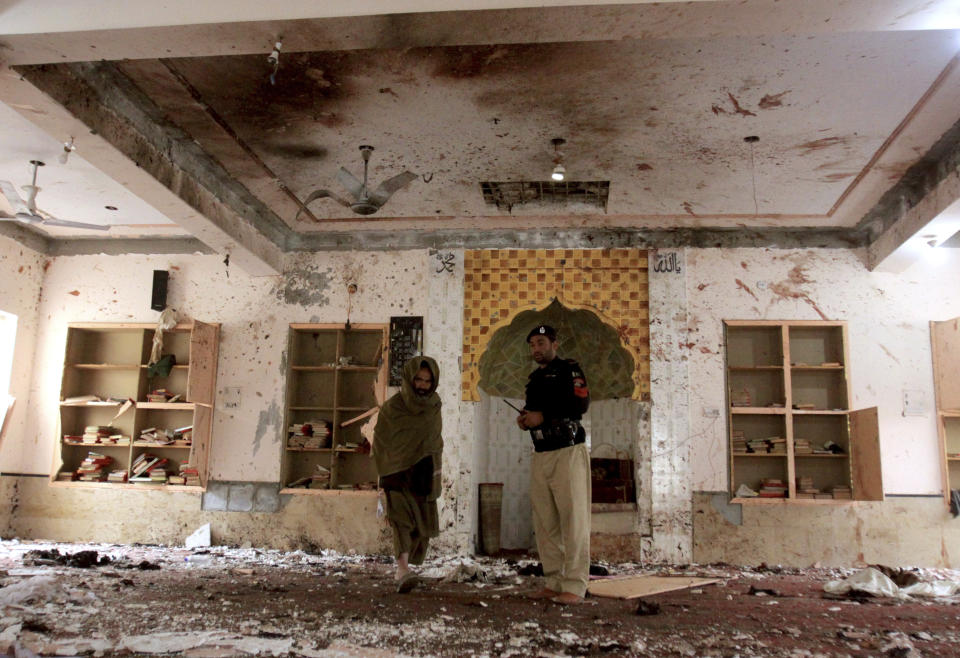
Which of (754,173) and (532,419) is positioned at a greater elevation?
(754,173)

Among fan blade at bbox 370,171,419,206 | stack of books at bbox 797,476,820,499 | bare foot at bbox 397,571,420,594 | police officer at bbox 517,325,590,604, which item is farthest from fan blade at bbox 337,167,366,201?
stack of books at bbox 797,476,820,499

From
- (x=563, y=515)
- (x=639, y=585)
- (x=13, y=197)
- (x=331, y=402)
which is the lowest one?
(x=639, y=585)

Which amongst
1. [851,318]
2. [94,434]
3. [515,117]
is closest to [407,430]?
[515,117]

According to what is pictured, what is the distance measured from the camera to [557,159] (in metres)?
5.52

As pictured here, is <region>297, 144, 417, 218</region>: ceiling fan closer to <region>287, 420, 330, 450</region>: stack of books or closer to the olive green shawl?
the olive green shawl

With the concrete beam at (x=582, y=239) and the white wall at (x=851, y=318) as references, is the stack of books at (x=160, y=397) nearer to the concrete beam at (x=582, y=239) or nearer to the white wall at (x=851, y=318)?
the concrete beam at (x=582, y=239)

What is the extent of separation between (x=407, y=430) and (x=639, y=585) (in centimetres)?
195

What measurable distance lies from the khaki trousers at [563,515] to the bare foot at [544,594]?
0.11 feet

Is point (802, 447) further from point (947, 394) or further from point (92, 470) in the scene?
point (92, 470)

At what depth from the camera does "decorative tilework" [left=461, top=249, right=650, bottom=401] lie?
7094mm

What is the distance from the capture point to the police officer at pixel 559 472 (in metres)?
4.38

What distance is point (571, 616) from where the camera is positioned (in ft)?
13.1

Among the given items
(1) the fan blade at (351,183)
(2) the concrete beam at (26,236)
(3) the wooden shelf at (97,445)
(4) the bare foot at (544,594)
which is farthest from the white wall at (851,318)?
(2) the concrete beam at (26,236)

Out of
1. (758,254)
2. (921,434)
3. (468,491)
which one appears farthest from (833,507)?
(468,491)
